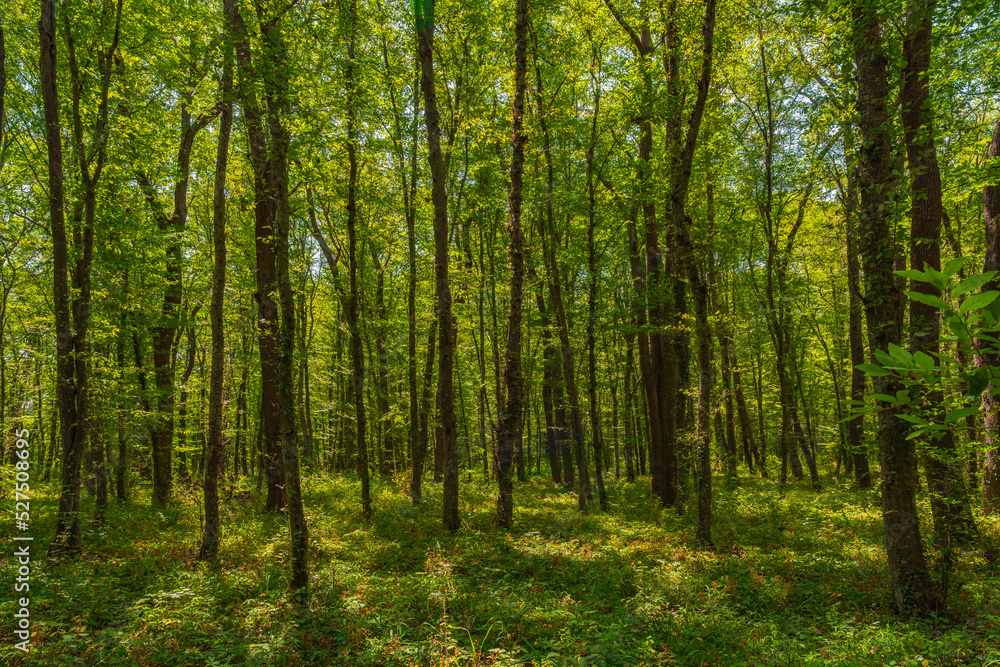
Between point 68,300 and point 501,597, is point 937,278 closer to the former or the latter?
point 501,597

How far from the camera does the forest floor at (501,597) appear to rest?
545cm

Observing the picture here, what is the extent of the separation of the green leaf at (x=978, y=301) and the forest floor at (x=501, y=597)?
5164mm

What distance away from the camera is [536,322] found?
19859 millimetres

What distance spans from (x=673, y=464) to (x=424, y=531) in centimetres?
754

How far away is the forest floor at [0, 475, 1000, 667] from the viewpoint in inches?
215

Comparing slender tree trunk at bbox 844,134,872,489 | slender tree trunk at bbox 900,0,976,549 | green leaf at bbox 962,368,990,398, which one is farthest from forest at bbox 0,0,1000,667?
slender tree trunk at bbox 844,134,872,489

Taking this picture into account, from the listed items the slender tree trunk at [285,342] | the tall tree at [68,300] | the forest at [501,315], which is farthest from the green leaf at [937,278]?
the tall tree at [68,300]

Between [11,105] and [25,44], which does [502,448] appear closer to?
[11,105]

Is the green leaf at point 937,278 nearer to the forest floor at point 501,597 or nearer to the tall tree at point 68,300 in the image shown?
the forest floor at point 501,597

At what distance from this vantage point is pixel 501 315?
18.7 meters

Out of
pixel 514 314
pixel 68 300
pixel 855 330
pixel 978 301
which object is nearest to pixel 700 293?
pixel 514 314

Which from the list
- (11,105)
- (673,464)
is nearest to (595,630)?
(673,464)

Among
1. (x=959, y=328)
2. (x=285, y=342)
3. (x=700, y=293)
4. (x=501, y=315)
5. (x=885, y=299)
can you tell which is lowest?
(x=959, y=328)

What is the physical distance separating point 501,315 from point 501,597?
12.5 metres
